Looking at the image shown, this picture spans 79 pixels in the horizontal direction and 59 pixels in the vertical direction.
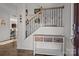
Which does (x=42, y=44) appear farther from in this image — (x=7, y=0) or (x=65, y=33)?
(x=7, y=0)

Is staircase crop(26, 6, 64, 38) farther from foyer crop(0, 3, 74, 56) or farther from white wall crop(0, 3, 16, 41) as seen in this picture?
white wall crop(0, 3, 16, 41)

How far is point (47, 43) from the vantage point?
13.4 feet

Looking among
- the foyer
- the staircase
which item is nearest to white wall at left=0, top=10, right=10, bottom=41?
the foyer

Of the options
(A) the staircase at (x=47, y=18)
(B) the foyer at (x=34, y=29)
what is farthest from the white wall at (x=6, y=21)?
(A) the staircase at (x=47, y=18)

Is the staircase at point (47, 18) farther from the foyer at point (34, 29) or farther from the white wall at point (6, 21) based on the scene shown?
the white wall at point (6, 21)

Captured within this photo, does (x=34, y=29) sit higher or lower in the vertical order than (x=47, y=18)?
lower

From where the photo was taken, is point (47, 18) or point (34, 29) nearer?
point (47, 18)

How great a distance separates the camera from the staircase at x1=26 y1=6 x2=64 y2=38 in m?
3.94

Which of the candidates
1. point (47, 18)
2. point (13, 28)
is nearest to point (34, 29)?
point (47, 18)

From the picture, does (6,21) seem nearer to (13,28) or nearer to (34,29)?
(13,28)

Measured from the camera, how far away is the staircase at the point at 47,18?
12.9ft

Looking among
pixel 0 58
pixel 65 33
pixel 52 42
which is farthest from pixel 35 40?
pixel 0 58

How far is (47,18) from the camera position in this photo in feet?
13.1

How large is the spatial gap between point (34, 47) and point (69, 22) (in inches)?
46.5
